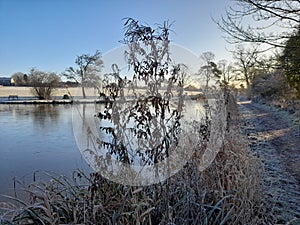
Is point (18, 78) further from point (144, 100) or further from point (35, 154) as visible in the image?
point (144, 100)

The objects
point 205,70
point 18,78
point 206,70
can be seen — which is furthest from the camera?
point 18,78

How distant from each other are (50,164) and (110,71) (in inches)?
140

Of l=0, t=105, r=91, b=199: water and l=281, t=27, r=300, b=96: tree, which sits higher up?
l=281, t=27, r=300, b=96: tree

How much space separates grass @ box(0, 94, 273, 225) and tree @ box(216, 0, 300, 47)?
4.24 meters

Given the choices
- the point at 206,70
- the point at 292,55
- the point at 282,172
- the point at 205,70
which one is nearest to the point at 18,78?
the point at 206,70

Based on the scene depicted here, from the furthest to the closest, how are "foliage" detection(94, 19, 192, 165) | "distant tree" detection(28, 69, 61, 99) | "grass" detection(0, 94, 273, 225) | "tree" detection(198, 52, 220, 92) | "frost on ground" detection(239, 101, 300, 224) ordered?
"distant tree" detection(28, 69, 61, 99), "tree" detection(198, 52, 220, 92), "frost on ground" detection(239, 101, 300, 224), "foliage" detection(94, 19, 192, 165), "grass" detection(0, 94, 273, 225)

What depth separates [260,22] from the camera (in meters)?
5.98

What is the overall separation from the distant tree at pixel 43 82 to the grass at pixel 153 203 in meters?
24.7

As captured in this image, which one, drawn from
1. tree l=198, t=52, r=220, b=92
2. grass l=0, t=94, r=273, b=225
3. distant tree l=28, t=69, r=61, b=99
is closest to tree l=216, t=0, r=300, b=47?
tree l=198, t=52, r=220, b=92

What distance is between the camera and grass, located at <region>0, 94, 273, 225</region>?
5.94 feet

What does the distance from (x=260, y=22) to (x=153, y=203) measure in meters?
Answer: 5.42

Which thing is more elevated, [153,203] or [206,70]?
[206,70]

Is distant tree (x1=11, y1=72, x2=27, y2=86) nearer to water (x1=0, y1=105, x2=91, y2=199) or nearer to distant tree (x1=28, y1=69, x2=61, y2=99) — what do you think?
distant tree (x1=28, y1=69, x2=61, y2=99)

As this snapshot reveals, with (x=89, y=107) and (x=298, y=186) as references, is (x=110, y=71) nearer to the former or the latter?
(x=89, y=107)
